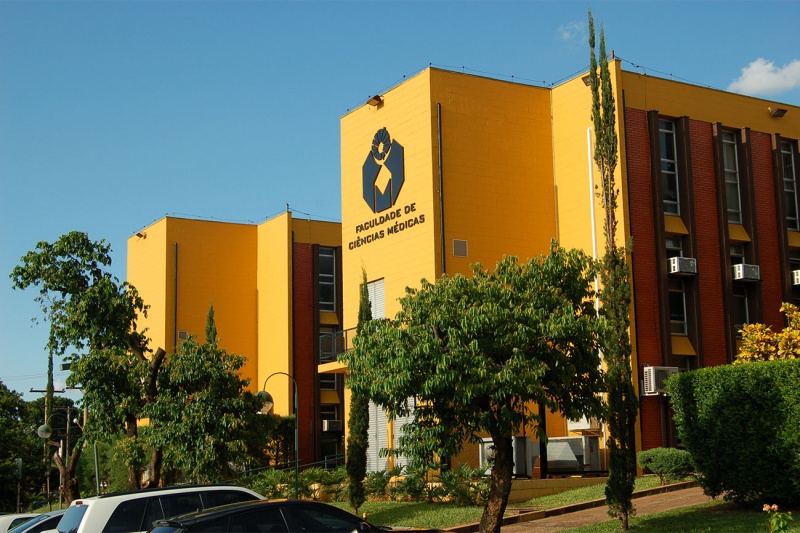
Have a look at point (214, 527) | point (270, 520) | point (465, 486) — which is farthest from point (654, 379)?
point (214, 527)

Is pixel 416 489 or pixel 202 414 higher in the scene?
pixel 202 414

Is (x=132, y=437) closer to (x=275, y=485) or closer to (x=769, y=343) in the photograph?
(x=275, y=485)

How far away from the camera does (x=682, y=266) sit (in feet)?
97.0

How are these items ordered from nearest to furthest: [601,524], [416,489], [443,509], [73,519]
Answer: [73,519]
[601,524]
[443,509]
[416,489]

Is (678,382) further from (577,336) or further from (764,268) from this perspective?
(764,268)

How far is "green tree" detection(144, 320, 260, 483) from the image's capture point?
2384cm

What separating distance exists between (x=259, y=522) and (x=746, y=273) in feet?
73.8

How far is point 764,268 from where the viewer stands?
3180 centimetres

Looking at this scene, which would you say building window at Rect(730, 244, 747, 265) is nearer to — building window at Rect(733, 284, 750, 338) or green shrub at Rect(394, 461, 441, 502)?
building window at Rect(733, 284, 750, 338)

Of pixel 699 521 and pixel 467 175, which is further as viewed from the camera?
pixel 467 175

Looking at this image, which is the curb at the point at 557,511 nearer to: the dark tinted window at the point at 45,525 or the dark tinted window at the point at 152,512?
the dark tinted window at the point at 152,512

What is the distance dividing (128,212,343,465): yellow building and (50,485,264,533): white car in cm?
2762

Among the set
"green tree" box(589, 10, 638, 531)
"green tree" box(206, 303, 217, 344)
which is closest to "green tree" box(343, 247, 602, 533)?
"green tree" box(589, 10, 638, 531)

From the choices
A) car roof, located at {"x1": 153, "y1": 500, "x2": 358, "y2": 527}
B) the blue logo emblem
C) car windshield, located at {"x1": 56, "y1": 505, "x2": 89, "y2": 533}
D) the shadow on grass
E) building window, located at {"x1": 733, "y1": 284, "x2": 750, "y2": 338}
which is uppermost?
the blue logo emblem
